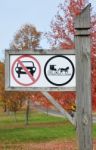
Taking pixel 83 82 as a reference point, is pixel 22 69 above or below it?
above

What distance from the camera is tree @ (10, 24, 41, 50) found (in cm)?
3897

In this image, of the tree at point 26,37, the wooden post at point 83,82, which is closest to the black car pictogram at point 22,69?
the wooden post at point 83,82

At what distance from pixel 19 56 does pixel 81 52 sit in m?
0.54

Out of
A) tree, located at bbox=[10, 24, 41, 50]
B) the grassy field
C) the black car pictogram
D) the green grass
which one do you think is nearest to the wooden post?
the black car pictogram

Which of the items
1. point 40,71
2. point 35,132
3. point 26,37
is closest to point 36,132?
point 35,132

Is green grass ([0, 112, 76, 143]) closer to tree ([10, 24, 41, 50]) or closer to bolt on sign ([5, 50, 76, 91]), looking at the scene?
tree ([10, 24, 41, 50])

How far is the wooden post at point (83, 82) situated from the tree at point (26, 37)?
111ft

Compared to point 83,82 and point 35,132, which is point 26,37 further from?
point 83,82

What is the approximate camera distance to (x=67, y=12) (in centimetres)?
2147

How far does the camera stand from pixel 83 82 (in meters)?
4.29

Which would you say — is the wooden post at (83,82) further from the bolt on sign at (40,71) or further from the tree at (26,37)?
the tree at (26,37)

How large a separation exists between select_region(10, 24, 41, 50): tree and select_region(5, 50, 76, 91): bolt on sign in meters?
33.7

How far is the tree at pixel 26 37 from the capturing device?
128 ft

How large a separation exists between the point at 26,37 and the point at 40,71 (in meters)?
35.7
